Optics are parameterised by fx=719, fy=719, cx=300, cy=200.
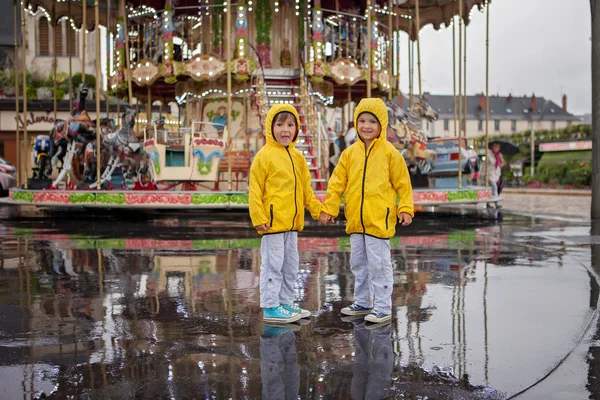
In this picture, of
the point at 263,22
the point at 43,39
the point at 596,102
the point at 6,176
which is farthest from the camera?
the point at 43,39

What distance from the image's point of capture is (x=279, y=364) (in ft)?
14.7

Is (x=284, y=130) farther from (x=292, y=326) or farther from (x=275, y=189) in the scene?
(x=292, y=326)

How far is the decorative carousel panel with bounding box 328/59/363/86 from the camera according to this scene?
20438mm

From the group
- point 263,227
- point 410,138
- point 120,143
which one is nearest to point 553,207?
point 410,138

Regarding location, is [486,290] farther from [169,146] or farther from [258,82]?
[258,82]

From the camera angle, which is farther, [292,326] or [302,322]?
[302,322]

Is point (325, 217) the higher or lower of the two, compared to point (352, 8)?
lower

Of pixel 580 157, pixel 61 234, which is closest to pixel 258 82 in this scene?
pixel 61 234

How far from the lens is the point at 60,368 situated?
171 inches

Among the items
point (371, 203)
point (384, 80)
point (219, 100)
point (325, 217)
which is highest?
point (384, 80)

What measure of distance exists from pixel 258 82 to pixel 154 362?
1646 cm

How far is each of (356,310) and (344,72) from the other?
15221 mm

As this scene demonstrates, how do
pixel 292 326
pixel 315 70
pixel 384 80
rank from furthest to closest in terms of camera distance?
1. pixel 384 80
2. pixel 315 70
3. pixel 292 326

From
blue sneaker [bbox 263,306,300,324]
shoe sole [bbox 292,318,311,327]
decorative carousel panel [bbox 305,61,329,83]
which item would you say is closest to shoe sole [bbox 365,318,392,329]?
shoe sole [bbox 292,318,311,327]
